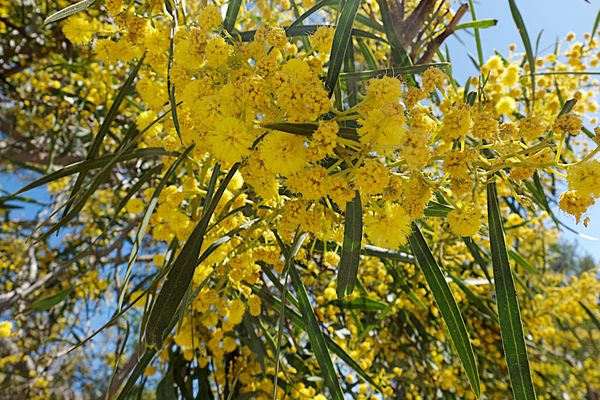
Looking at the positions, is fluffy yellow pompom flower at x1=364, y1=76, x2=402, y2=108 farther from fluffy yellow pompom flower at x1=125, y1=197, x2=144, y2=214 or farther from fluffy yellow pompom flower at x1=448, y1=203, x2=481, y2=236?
fluffy yellow pompom flower at x1=125, y1=197, x2=144, y2=214

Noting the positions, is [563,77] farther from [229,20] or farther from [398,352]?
[229,20]

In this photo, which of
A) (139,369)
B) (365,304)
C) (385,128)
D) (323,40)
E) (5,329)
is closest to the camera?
(385,128)

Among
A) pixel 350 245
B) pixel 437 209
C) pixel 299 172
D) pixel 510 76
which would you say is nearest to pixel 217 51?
pixel 299 172

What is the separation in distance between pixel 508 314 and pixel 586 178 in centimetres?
20

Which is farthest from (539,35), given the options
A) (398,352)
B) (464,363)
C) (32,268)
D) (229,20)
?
(32,268)

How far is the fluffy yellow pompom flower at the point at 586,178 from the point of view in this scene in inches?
21.2

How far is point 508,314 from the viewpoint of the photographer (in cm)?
62

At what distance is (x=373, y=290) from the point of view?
2.22m

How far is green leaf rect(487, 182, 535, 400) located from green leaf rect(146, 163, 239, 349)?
38 centimetres

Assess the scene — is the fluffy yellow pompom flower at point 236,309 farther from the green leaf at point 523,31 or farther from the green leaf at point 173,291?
the green leaf at point 523,31

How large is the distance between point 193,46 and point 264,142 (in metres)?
0.23

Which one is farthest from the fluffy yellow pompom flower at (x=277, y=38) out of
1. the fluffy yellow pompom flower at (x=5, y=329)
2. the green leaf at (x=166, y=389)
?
the fluffy yellow pompom flower at (x=5, y=329)

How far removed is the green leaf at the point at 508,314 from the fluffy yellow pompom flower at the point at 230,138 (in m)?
0.36

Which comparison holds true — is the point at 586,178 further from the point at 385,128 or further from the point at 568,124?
the point at 385,128
